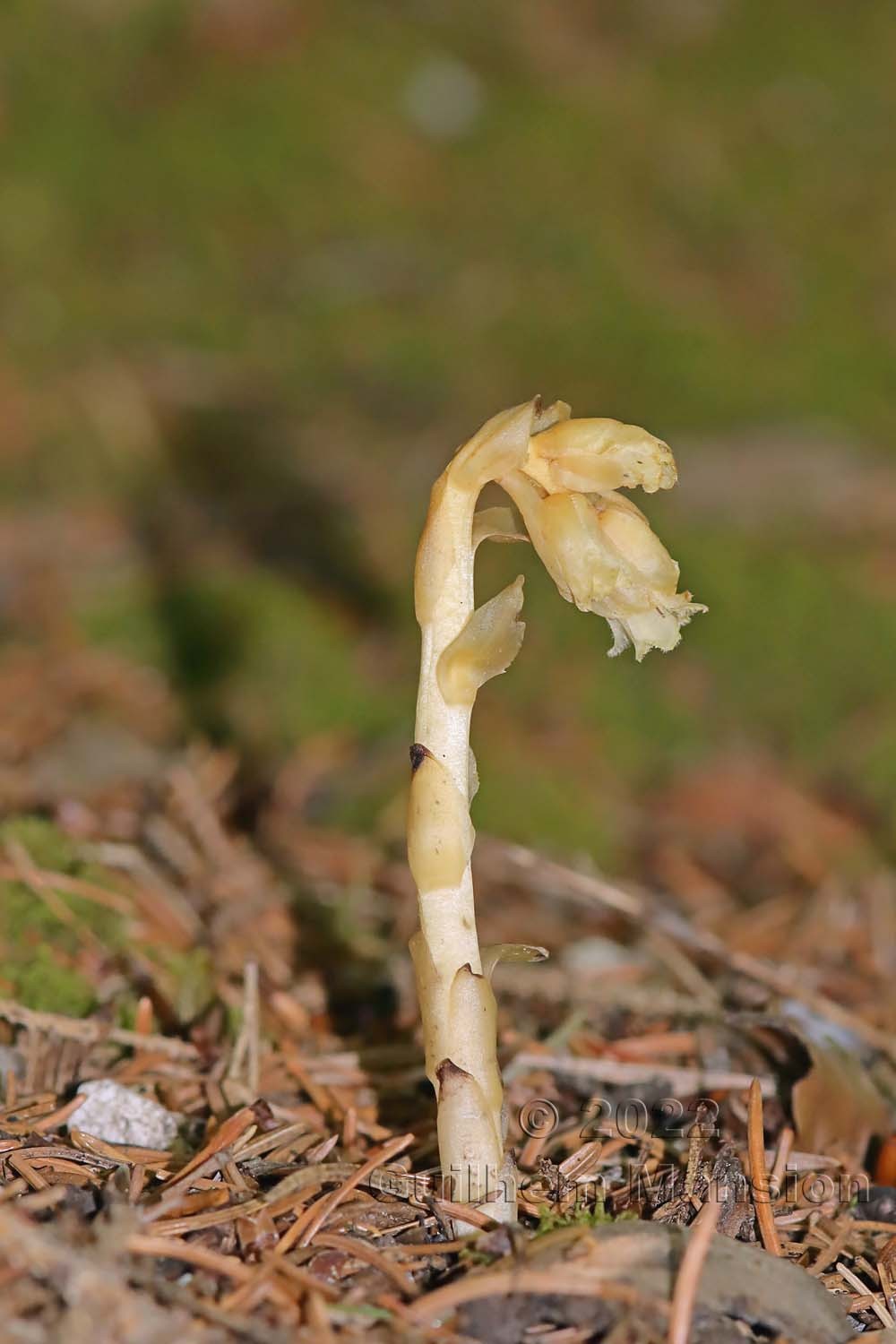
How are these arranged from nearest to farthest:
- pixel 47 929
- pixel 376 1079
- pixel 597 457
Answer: pixel 597 457
pixel 376 1079
pixel 47 929

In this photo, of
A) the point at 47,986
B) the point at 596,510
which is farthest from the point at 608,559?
the point at 47,986

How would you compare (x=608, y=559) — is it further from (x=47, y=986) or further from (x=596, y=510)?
(x=47, y=986)

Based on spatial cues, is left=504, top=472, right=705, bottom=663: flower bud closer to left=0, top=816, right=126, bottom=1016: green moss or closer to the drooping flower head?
the drooping flower head

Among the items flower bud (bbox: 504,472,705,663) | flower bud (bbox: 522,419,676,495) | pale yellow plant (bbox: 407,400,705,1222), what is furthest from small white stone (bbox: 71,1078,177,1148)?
flower bud (bbox: 522,419,676,495)

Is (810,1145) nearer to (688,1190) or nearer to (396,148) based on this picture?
(688,1190)

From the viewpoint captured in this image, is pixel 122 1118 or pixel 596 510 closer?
pixel 596 510

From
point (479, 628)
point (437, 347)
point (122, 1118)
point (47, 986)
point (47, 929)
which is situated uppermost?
point (437, 347)

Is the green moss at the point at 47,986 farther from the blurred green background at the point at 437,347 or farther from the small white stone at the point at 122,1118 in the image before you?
Answer: the blurred green background at the point at 437,347
